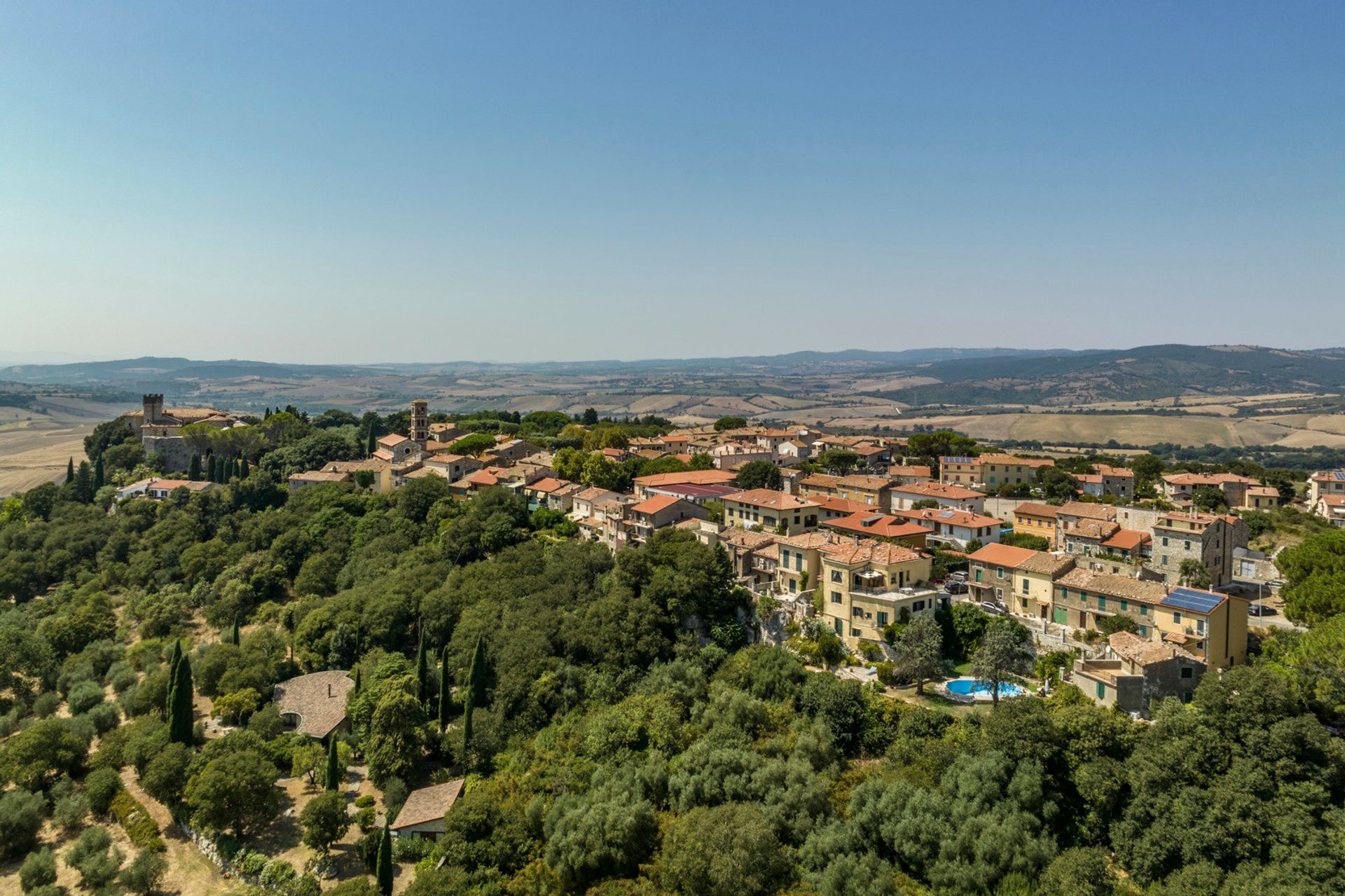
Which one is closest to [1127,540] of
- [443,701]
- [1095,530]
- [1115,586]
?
[1095,530]

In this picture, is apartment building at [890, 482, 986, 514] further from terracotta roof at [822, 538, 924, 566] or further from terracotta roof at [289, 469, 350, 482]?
terracotta roof at [289, 469, 350, 482]

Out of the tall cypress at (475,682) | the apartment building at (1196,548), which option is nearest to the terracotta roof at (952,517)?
the apartment building at (1196,548)

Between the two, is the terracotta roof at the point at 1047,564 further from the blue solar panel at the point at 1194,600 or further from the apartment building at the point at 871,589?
the blue solar panel at the point at 1194,600

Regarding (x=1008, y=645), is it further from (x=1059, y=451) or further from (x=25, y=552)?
(x=1059, y=451)

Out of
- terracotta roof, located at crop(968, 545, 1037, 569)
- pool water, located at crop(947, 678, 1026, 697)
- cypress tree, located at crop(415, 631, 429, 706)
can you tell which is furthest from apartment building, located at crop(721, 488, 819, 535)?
cypress tree, located at crop(415, 631, 429, 706)

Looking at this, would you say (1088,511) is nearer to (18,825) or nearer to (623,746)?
(623,746)

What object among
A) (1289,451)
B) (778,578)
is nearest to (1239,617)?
(778,578)

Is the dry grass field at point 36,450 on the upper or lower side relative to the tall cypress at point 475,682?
upper
